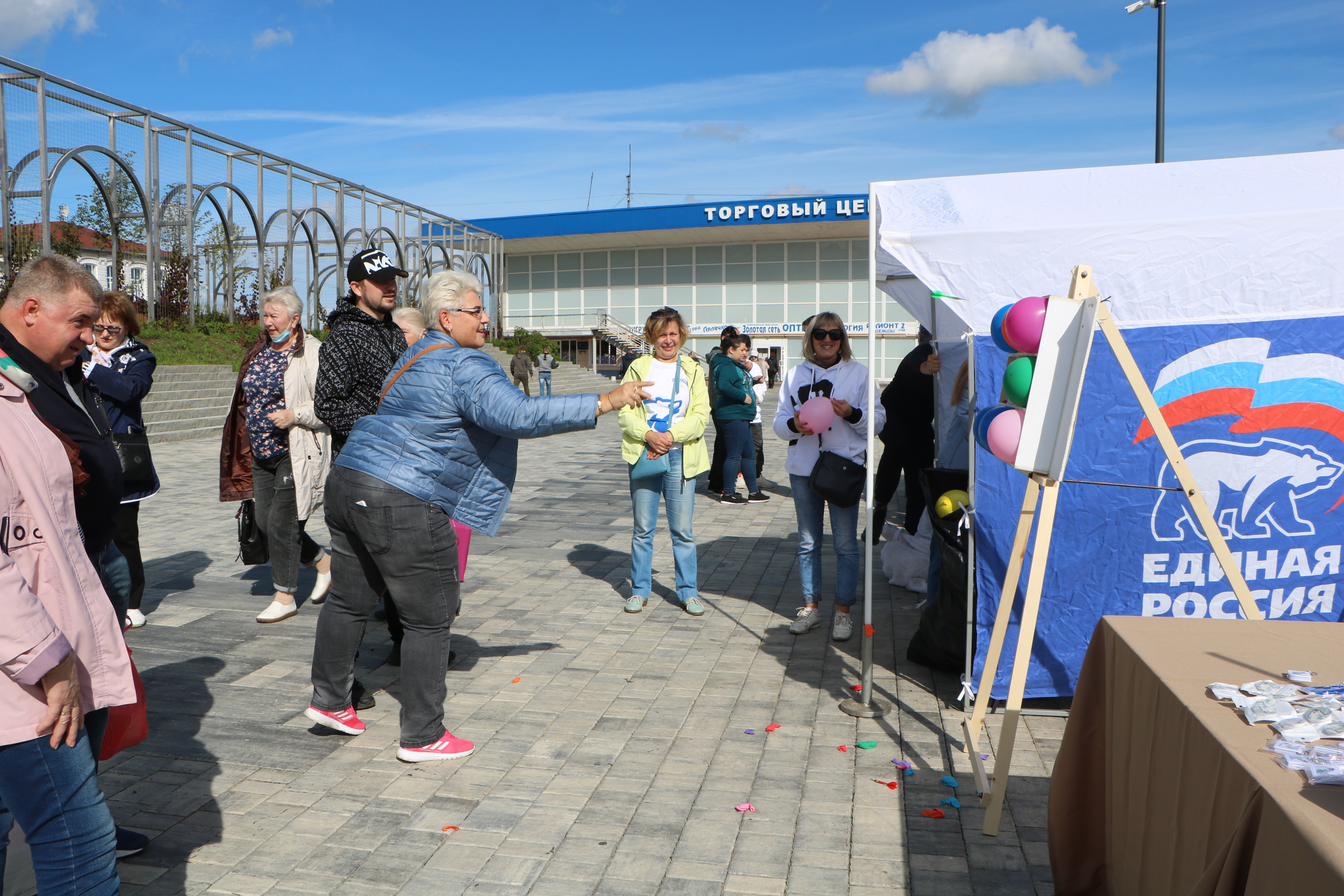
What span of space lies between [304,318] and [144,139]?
681 centimetres

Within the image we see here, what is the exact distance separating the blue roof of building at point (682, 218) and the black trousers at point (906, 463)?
3253 cm

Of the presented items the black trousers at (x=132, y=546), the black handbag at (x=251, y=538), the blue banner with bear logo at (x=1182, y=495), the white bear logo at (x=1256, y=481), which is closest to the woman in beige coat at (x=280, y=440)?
the black handbag at (x=251, y=538)

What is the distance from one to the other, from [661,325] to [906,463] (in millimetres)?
3019

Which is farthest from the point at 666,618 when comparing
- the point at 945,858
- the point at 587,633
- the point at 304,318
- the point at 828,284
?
the point at 828,284

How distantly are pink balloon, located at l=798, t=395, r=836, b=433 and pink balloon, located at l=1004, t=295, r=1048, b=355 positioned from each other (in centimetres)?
193

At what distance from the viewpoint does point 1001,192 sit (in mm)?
4242

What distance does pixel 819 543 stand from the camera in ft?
18.0

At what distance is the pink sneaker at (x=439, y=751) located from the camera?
3.66m

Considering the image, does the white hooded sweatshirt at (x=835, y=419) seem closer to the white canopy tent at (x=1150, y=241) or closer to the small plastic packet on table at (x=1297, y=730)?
the white canopy tent at (x=1150, y=241)

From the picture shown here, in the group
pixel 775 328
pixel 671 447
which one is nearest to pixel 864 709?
pixel 671 447

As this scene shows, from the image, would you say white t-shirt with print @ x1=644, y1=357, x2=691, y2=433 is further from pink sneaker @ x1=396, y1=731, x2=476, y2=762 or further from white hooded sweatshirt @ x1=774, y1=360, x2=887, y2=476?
pink sneaker @ x1=396, y1=731, x2=476, y2=762

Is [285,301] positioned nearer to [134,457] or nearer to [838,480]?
[134,457]

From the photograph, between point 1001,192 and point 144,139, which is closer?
point 1001,192

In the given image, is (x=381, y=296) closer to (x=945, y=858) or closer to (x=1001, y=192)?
(x=1001, y=192)
